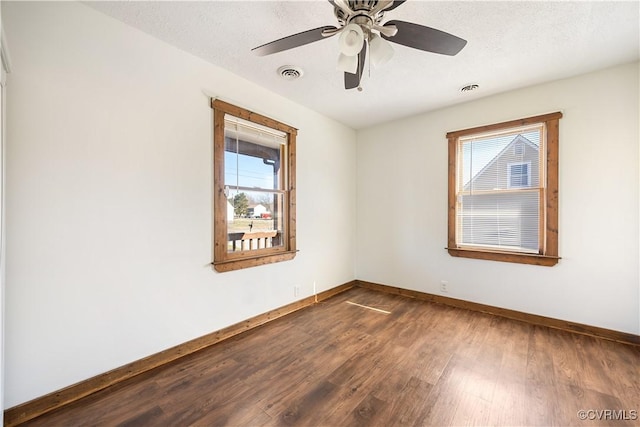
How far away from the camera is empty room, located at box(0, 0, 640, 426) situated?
167cm

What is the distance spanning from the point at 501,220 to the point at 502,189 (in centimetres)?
39

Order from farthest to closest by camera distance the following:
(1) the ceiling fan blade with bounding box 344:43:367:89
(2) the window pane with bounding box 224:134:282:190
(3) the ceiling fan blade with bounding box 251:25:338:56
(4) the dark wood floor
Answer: (2) the window pane with bounding box 224:134:282:190, (1) the ceiling fan blade with bounding box 344:43:367:89, (4) the dark wood floor, (3) the ceiling fan blade with bounding box 251:25:338:56

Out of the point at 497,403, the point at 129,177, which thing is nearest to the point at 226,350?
the point at 129,177

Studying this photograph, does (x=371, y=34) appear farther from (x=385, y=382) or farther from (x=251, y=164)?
(x=385, y=382)

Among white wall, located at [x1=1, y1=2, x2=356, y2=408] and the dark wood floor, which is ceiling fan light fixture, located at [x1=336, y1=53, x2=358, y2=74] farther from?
the dark wood floor

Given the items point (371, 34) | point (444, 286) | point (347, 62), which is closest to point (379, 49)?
point (371, 34)

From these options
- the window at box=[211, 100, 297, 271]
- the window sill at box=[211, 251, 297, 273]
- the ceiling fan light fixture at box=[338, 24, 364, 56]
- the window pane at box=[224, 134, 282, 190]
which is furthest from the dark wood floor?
the ceiling fan light fixture at box=[338, 24, 364, 56]

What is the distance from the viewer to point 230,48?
7.66ft

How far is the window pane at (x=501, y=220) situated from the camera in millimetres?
3086

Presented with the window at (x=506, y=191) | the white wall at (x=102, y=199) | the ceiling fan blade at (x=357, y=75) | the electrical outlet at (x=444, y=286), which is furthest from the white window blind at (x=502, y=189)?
the white wall at (x=102, y=199)

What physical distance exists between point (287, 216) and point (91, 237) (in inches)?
77.3

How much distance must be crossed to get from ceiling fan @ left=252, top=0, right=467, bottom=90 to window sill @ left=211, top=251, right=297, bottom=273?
1.92m

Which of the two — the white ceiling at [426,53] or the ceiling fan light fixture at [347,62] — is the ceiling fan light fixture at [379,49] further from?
the white ceiling at [426,53]

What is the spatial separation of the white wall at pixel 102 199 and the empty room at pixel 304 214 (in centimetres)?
1
